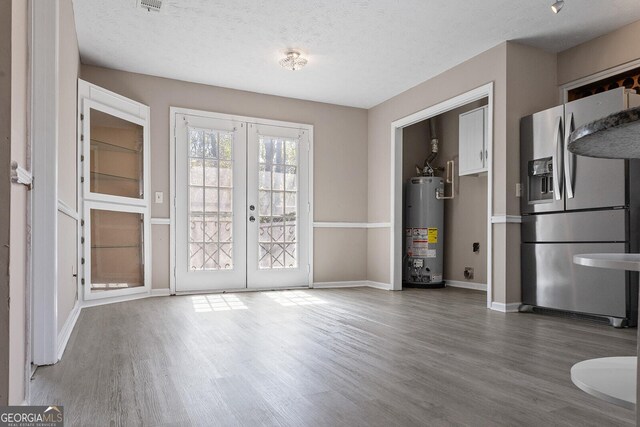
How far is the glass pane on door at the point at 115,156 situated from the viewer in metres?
4.01

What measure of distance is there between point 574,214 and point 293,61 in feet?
9.42

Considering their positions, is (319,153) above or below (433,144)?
below

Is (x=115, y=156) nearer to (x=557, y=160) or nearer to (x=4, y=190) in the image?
(x=4, y=190)

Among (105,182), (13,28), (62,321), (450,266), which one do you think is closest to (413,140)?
(450,266)

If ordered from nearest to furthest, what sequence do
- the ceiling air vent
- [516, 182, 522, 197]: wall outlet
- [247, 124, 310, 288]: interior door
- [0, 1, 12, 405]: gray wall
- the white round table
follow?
1. the white round table
2. [0, 1, 12, 405]: gray wall
3. the ceiling air vent
4. [516, 182, 522, 197]: wall outlet
5. [247, 124, 310, 288]: interior door

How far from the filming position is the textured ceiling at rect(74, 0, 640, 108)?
320 centimetres

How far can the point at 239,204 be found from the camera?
16.3 feet

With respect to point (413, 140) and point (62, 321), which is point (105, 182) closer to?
point (62, 321)

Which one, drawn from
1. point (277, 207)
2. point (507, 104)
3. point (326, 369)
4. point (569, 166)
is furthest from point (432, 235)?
point (326, 369)

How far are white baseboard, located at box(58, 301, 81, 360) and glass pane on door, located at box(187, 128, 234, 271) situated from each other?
4.91 ft
